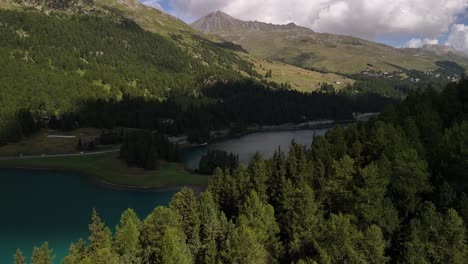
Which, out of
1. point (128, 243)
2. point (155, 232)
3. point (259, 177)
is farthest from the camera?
point (259, 177)

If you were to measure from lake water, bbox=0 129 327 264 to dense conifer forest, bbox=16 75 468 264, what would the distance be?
97.9ft

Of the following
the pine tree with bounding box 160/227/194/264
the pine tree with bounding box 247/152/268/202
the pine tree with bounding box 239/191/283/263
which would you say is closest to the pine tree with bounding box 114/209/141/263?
the pine tree with bounding box 160/227/194/264

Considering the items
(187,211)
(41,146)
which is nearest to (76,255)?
(187,211)

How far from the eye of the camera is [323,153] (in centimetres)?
6112

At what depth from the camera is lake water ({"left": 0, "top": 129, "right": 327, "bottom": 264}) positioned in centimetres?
7681

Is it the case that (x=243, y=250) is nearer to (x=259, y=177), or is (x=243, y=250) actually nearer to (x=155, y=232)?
(x=155, y=232)

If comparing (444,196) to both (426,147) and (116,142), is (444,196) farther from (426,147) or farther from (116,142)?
(116,142)

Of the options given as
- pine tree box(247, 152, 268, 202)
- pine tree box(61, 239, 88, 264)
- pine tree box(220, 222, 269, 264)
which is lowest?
pine tree box(61, 239, 88, 264)

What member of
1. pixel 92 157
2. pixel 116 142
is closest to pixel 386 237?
pixel 92 157

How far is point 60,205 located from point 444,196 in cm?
9026

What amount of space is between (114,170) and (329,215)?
3792 inches

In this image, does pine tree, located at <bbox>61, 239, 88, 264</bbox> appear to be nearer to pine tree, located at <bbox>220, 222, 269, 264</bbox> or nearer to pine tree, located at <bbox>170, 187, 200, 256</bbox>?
pine tree, located at <bbox>170, 187, 200, 256</bbox>

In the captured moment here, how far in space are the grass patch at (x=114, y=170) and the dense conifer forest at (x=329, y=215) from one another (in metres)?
62.4

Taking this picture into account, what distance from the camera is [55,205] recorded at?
101375mm
